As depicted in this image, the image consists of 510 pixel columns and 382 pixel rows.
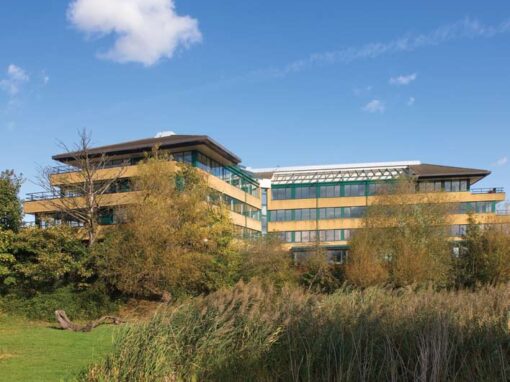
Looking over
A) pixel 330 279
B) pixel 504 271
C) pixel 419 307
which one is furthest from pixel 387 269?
pixel 419 307

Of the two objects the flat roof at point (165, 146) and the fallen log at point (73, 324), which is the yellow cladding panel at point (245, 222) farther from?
the fallen log at point (73, 324)

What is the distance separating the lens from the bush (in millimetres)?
29078

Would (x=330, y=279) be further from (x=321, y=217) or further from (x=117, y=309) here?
(x=321, y=217)

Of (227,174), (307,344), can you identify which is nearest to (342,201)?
(227,174)

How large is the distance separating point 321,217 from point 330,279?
3410 cm

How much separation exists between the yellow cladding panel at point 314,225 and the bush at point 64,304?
39.0 metres

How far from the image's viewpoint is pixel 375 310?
983cm

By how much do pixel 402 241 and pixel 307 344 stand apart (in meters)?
29.9

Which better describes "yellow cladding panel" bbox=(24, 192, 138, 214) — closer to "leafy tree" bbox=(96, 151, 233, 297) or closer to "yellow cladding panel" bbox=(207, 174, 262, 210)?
"leafy tree" bbox=(96, 151, 233, 297)

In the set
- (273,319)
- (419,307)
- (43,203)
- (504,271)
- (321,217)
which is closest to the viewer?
(273,319)

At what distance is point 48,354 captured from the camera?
14203 millimetres

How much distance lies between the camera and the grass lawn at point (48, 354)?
437 inches

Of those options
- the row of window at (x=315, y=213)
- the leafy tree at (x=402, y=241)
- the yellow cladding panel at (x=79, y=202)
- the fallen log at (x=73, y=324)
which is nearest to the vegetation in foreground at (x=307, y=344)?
the fallen log at (x=73, y=324)

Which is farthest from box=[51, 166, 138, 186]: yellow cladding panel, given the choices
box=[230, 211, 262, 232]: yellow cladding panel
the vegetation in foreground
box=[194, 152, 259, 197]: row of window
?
the vegetation in foreground
